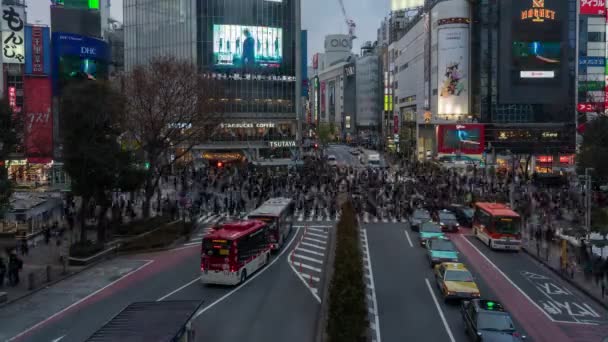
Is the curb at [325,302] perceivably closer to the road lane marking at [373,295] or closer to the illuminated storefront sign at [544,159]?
the road lane marking at [373,295]

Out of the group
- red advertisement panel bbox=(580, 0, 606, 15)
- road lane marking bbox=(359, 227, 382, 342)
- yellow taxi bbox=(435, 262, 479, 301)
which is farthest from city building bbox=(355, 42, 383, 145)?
yellow taxi bbox=(435, 262, 479, 301)

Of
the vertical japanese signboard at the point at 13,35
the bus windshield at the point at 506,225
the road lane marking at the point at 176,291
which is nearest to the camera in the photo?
the road lane marking at the point at 176,291

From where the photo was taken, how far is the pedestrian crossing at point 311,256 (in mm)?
24375

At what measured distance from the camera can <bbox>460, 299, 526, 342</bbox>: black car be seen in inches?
623

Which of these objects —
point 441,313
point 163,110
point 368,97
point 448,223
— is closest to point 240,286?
point 441,313

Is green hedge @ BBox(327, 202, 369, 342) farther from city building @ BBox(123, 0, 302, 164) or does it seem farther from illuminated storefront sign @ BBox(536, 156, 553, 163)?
illuminated storefront sign @ BBox(536, 156, 553, 163)

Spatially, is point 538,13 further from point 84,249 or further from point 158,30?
point 84,249

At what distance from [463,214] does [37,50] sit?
39.8 meters

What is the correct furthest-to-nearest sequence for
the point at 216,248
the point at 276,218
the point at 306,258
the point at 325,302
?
the point at 276,218
the point at 306,258
the point at 216,248
the point at 325,302

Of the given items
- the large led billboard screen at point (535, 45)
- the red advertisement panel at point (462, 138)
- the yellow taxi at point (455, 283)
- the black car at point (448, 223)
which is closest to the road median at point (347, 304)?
the yellow taxi at point (455, 283)

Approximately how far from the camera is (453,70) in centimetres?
7956

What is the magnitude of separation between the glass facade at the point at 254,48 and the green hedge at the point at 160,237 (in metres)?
47.8

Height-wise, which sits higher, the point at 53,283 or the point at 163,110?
the point at 163,110

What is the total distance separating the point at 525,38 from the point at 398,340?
221ft
